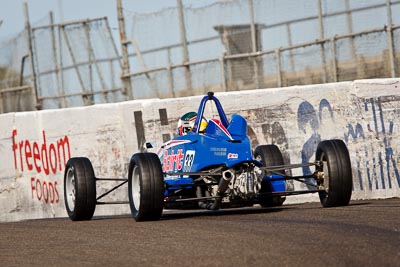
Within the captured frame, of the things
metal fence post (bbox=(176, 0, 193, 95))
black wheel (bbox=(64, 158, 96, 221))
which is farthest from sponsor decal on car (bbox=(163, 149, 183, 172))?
metal fence post (bbox=(176, 0, 193, 95))

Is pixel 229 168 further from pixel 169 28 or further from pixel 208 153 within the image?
pixel 169 28

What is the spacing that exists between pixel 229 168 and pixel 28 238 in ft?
8.26

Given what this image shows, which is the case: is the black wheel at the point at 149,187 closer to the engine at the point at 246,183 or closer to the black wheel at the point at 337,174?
the engine at the point at 246,183

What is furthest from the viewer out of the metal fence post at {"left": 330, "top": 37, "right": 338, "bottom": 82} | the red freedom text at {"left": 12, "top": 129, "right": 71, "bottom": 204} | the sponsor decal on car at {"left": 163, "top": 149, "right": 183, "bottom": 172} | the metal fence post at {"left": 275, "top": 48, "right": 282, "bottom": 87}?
the red freedom text at {"left": 12, "top": 129, "right": 71, "bottom": 204}

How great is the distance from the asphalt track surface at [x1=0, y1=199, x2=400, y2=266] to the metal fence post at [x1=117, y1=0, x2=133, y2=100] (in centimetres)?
732

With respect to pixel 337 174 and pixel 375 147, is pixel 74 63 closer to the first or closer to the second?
pixel 375 147

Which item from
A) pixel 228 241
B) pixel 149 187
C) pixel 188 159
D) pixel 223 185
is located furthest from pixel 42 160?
pixel 228 241

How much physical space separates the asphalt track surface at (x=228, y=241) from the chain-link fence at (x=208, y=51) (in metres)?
4.34

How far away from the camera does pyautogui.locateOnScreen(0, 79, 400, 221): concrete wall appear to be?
14.7 meters

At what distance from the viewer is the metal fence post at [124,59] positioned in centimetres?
1873

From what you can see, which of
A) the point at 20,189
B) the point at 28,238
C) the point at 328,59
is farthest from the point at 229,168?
the point at 20,189

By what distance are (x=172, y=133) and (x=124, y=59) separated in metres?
3.44

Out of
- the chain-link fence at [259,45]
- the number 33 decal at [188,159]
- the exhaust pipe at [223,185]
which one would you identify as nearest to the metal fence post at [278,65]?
the chain-link fence at [259,45]

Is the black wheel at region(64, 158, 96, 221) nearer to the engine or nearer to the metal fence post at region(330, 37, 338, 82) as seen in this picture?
the engine
